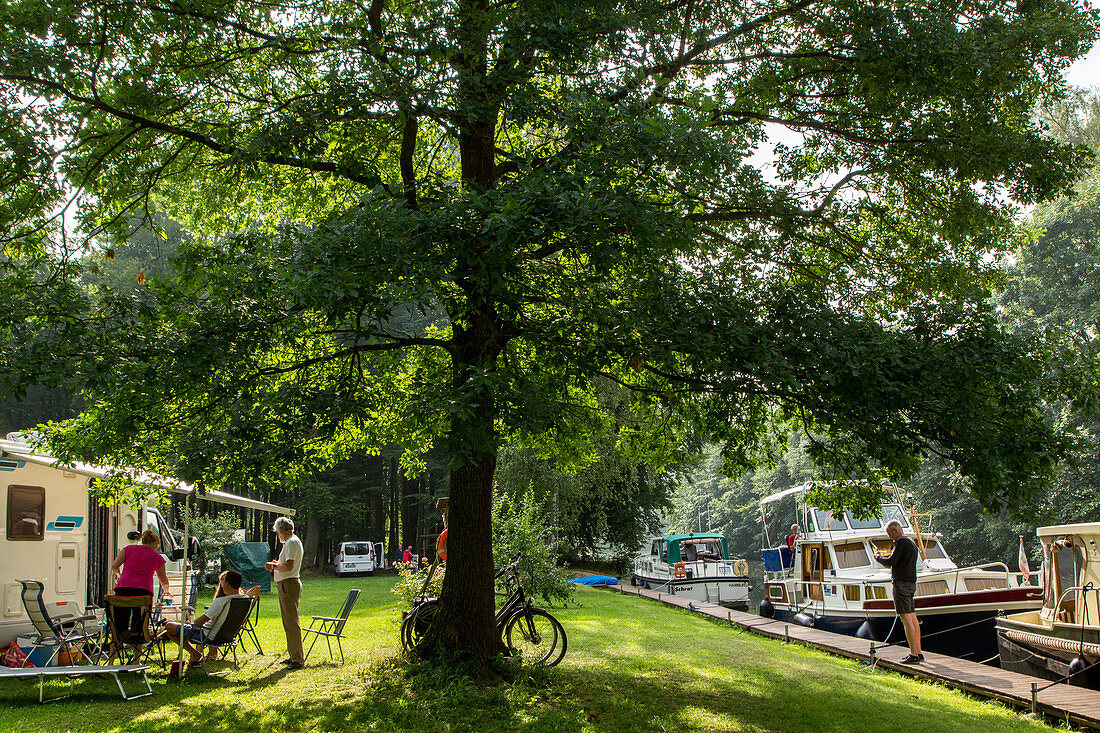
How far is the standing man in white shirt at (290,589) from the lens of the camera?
979 centimetres

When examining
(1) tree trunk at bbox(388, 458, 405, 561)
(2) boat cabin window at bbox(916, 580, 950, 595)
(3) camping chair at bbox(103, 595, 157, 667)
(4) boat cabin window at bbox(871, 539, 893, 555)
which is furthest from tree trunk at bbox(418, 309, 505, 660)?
(1) tree trunk at bbox(388, 458, 405, 561)

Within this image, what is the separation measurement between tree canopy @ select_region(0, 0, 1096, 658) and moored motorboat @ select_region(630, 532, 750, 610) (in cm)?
1801

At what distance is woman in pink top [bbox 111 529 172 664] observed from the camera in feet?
32.2

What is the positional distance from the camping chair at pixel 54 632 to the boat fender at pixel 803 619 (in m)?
16.1

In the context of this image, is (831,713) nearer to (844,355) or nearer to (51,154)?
(844,355)

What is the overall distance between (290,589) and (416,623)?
1.74 m

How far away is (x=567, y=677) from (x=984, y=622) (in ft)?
35.1

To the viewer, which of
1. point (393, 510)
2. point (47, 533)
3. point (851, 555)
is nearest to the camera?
point (47, 533)

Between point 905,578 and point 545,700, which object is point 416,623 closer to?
point 545,700

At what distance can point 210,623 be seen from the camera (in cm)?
1021

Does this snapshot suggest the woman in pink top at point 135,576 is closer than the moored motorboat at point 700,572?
Yes

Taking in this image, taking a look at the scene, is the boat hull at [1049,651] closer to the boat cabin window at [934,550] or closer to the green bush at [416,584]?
the boat cabin window at [934,550]

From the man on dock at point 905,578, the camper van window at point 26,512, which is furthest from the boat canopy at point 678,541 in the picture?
the camper van window at point 26,512

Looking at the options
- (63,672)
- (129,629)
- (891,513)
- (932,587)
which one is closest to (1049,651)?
(932,587)
